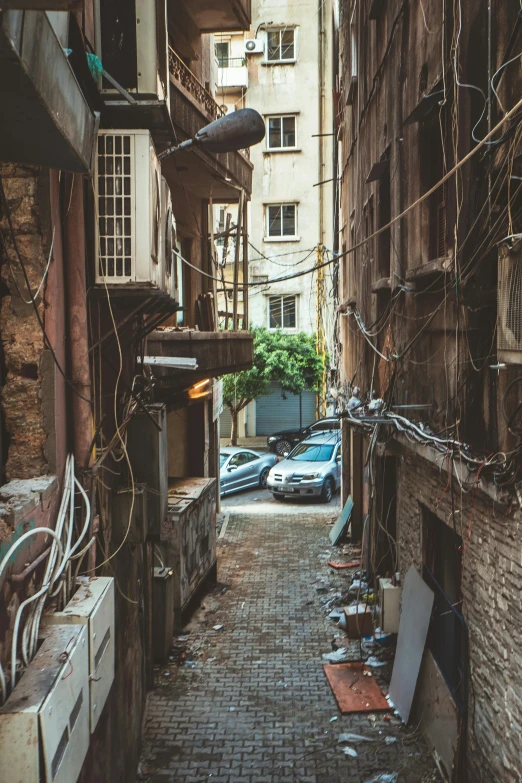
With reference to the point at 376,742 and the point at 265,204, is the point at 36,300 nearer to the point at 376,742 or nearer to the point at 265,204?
the point at 376,742

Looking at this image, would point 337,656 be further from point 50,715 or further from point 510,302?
point 50,715

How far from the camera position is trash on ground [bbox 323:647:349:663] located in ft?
32.5

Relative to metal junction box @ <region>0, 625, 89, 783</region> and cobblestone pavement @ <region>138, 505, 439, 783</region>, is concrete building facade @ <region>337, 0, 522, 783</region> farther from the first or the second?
metal junction box @ <region>0, 625, 89, 783</region>

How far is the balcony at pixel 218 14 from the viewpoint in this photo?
12.0m

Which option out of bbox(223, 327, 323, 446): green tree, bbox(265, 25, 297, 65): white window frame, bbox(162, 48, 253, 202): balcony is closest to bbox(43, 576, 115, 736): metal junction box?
bbox(162, 48, 253, 202): balcony

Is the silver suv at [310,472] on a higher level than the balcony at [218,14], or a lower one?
lower

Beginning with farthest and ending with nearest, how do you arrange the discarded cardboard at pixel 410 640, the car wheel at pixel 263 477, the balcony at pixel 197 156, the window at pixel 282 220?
the window at pixel 282 220, the car wheel at pixel 263 477, the balcony at pixel 197 156, the discarded cardboard at pixel 410 640

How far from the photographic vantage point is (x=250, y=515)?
19.0 meters

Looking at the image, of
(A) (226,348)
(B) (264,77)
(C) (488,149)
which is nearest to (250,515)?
(A) (226,348)

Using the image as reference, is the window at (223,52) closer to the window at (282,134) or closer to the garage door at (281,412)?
the window at (282,134)

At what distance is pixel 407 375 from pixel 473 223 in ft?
11.5

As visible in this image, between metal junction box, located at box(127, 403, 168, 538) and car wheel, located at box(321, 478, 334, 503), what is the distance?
45.1 ft

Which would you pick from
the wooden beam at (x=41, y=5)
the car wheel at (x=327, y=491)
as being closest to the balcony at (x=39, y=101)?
the wooden beam at (x=41, y=5)

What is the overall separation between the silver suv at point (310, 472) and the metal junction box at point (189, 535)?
733 centimetres
